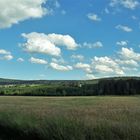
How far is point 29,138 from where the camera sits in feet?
42.9

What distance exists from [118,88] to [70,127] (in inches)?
3770

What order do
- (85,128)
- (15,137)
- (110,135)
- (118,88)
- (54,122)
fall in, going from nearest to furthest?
(110,135) → (85,128) → (54,122) → (15,137) → (118,88)

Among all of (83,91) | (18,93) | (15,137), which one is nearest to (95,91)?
(83,91)

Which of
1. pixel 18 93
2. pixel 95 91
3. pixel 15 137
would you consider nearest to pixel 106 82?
pixel 95 91

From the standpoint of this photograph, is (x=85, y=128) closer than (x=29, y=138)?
Yes

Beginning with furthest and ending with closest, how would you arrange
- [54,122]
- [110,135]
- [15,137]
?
[15,137], [54,122], [110,135]

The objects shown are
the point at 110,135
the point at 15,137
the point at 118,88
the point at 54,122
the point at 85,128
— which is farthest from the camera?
the point at 118,88

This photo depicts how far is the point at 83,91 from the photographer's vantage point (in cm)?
10850

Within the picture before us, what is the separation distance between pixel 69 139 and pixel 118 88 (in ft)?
318

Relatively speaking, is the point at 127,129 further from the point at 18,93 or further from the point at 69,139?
the point at 18,93

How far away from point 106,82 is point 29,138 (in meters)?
99.2

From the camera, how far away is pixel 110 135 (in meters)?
10.5

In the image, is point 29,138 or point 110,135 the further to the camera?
point 29,138

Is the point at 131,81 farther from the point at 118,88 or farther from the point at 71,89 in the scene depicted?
the point at 71,89
